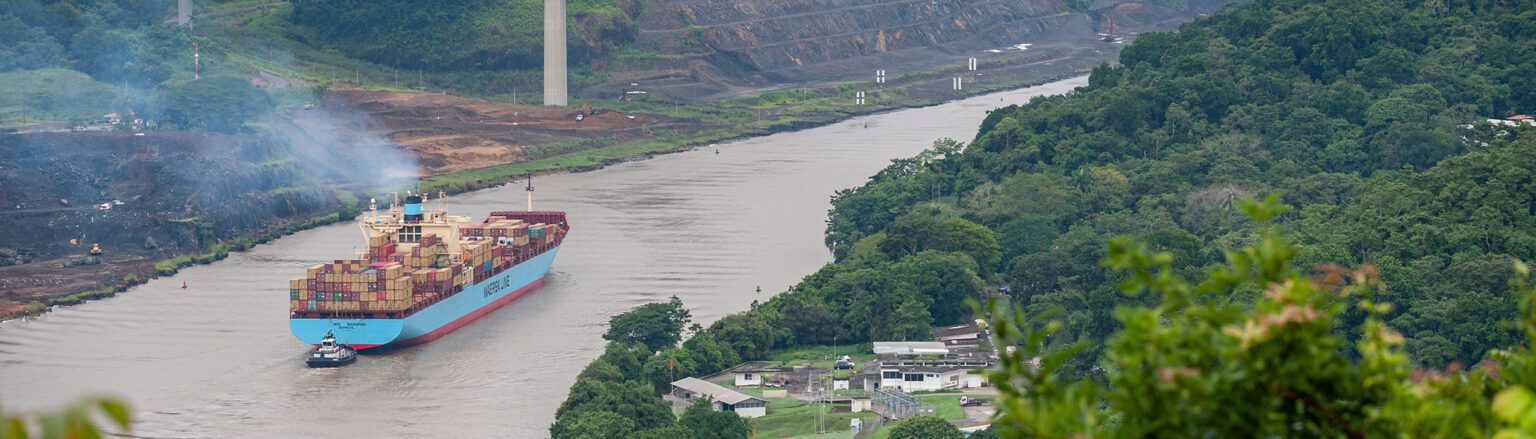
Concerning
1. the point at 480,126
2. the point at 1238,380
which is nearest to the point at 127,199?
the point at 480,126

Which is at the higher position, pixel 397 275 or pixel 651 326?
pixel 397 275

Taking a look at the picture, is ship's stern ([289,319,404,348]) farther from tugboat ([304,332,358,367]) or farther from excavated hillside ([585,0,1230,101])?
excavated hillside ([585,0,1230,101])

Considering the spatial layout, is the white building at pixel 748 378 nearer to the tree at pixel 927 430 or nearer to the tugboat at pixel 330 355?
the tree at pixel 927 430

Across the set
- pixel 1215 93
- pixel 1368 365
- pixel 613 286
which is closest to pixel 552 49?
pixel 1215 93

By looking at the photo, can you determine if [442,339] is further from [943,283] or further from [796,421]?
[796,421]

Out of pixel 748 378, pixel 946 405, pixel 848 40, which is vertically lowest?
pixel 946 405

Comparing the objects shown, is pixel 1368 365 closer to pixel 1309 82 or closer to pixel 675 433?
pixel 675 433
